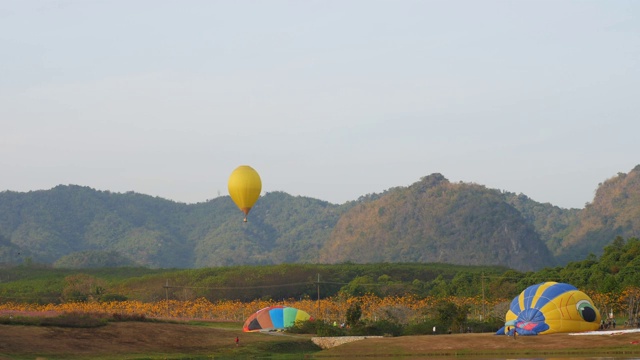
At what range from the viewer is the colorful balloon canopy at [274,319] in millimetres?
66688

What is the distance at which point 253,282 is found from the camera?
116 m

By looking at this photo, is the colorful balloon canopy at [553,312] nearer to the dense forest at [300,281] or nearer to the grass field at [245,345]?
the grass field at [245,345]

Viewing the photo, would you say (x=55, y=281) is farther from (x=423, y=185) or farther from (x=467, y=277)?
(x=423, y=185)

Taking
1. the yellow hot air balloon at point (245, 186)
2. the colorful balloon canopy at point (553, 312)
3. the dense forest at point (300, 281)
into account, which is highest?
the yellow hot air balloon at point (245, 186)

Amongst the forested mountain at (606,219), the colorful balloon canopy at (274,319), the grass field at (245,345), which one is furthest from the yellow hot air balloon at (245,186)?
the forested mountain at (606,219)

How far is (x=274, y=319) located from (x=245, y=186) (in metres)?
9.43

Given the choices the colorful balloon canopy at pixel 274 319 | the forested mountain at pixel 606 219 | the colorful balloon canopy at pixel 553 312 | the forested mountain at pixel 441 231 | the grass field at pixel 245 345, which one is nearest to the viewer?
the grass field at pixel 245 345

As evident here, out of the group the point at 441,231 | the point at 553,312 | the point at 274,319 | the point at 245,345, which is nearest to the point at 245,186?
the point at 274,319

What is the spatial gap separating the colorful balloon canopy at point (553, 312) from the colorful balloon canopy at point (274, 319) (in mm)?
18093

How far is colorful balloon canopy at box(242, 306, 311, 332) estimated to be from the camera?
6669cm

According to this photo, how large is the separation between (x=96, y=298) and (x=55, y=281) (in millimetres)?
25010

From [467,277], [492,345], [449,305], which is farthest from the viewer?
[467,277]

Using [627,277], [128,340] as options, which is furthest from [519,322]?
[128,340]

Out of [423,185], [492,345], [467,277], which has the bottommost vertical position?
[492,345]
